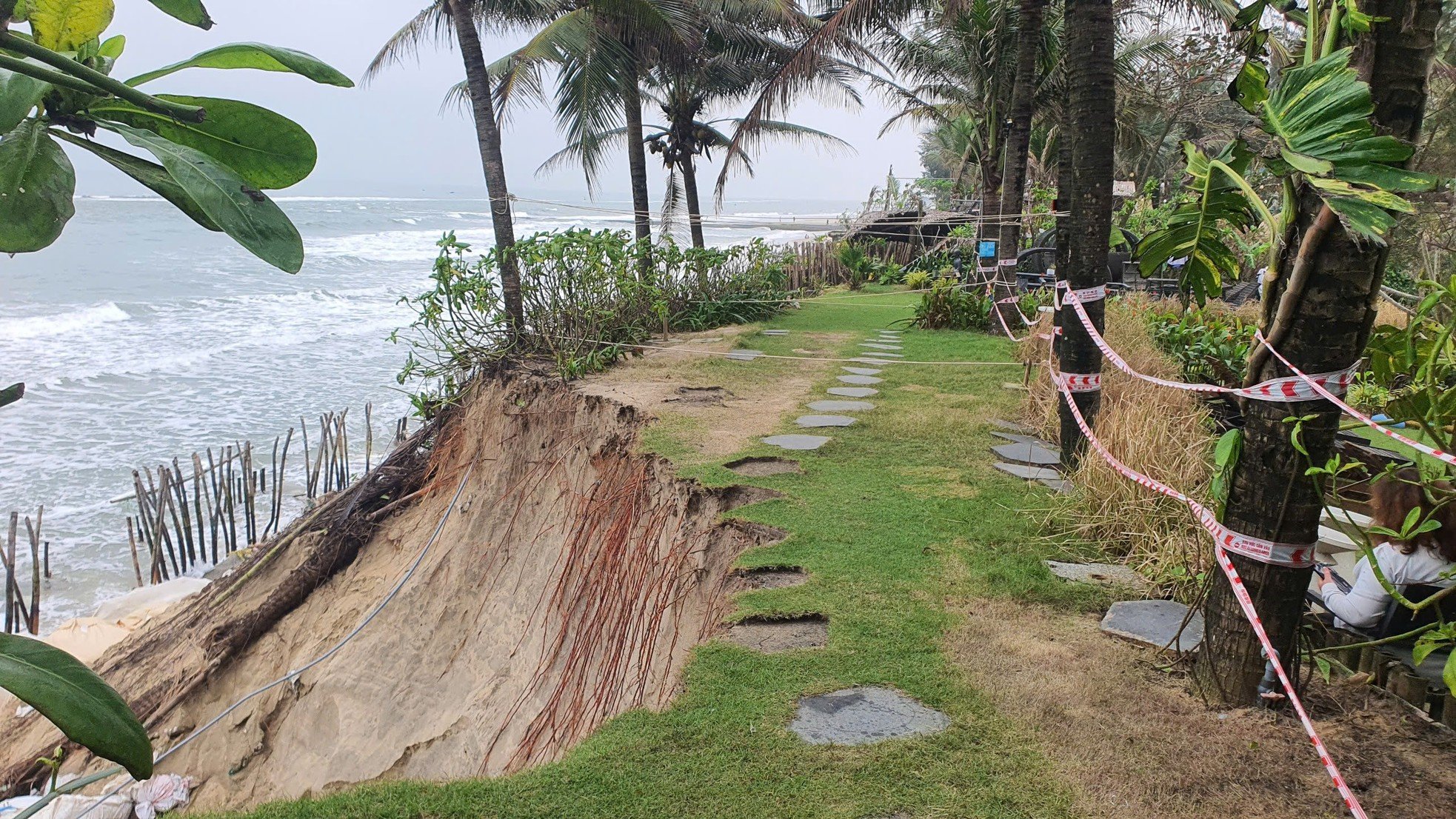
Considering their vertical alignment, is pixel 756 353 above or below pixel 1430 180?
below

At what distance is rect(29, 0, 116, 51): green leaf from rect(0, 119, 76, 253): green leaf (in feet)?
0.24

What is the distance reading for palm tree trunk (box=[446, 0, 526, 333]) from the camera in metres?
8.39

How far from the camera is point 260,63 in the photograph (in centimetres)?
71

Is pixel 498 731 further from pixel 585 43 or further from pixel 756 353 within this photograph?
pixel 585 43

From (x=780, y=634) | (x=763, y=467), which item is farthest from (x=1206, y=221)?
(x=763, y=467)

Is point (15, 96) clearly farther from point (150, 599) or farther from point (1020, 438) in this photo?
point (150, 599)

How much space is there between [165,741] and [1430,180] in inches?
262

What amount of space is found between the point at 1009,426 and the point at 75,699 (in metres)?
6.38

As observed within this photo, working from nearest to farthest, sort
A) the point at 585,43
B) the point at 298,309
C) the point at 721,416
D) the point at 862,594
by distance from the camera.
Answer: the point at 862,594, the point at 721,416, the point at 585,43, the point at 298,309

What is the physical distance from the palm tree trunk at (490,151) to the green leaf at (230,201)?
25.9ft

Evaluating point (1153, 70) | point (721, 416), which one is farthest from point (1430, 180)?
point (1153, 70)

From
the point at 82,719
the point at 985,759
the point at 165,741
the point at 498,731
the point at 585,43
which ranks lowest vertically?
the point at 165,741

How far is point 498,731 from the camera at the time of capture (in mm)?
4324

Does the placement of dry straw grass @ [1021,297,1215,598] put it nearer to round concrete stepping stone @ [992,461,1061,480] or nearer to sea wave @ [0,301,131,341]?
round concrete stepping stone @ [992,461,1061,480]
